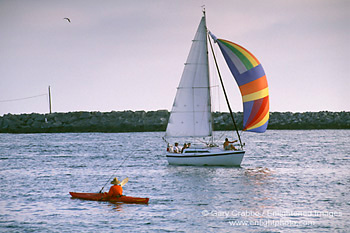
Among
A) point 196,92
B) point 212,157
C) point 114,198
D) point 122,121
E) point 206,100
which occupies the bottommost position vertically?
point 114,198

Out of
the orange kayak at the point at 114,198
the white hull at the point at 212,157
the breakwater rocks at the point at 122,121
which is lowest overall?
the orange kayak at the point at 114,198

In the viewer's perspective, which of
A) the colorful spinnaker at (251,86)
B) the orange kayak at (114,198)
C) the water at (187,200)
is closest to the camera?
the water at (187,200)

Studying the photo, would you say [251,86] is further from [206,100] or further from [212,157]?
[212,157]

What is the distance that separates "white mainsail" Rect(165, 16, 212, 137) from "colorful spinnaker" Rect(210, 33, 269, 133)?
6.83 feet

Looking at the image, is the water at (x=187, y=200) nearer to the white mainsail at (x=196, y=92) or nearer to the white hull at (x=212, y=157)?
the white hull at (x=212, y=157)

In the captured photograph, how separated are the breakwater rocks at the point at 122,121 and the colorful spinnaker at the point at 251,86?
7158 cm

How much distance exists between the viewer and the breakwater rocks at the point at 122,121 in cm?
10524

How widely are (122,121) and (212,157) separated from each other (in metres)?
76.6

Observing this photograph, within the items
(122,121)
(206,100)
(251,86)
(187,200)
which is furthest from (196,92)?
(122,121)

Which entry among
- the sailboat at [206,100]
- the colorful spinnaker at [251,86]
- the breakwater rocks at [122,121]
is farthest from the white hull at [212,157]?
the breakwater rocks at [122,121]

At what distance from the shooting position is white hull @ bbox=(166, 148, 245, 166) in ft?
102

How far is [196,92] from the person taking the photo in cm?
3238

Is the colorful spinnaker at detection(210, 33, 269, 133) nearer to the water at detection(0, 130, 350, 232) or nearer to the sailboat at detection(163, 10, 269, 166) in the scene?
the sailboat at detection(163, 10, 269, 166)

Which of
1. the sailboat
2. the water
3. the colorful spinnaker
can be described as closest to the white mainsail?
the sailboat
